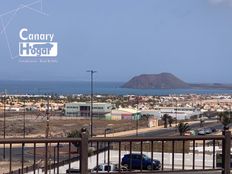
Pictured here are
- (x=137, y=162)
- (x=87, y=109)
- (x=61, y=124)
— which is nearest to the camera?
(x=137, y=162)

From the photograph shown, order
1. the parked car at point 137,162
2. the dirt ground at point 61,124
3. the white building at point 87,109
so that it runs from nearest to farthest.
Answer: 1. the parked car at point 137,162
2. the dirt ground at point 61,124
3. the white building at point 87,109

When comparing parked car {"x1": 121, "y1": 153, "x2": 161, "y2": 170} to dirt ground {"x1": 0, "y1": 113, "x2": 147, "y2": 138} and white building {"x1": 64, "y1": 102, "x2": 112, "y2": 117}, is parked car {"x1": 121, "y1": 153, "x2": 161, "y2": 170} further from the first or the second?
white building {"x1": 64, "y1": 102, "x2": 112, "y2": 117}

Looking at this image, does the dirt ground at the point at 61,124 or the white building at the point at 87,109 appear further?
the white building at the point at 87,109

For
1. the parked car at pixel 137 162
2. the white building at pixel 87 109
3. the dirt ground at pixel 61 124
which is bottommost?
the dirt ground at pixel 61 124

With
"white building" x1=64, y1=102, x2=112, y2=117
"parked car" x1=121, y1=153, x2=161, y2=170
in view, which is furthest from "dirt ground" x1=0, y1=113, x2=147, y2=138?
"parked car" x1=121, y1=153, x2=161, y2=170

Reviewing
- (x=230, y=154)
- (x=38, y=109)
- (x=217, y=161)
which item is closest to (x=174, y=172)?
(x=230, y=154)

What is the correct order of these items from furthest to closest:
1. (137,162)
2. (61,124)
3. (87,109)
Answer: (87,109), (61,124), (137,162)

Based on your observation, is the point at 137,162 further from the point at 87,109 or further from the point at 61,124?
the point at 87,109

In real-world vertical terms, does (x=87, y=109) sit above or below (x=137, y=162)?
below

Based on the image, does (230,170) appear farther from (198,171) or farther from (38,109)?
(38,109)

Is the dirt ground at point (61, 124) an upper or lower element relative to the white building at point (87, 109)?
lower

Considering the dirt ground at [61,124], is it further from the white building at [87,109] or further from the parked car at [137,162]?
the parked car at [137,162]

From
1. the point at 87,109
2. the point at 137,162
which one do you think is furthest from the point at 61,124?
the point at 137,162

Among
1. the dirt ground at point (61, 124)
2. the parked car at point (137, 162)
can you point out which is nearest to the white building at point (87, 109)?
the dirt ground at point (61, 124)
